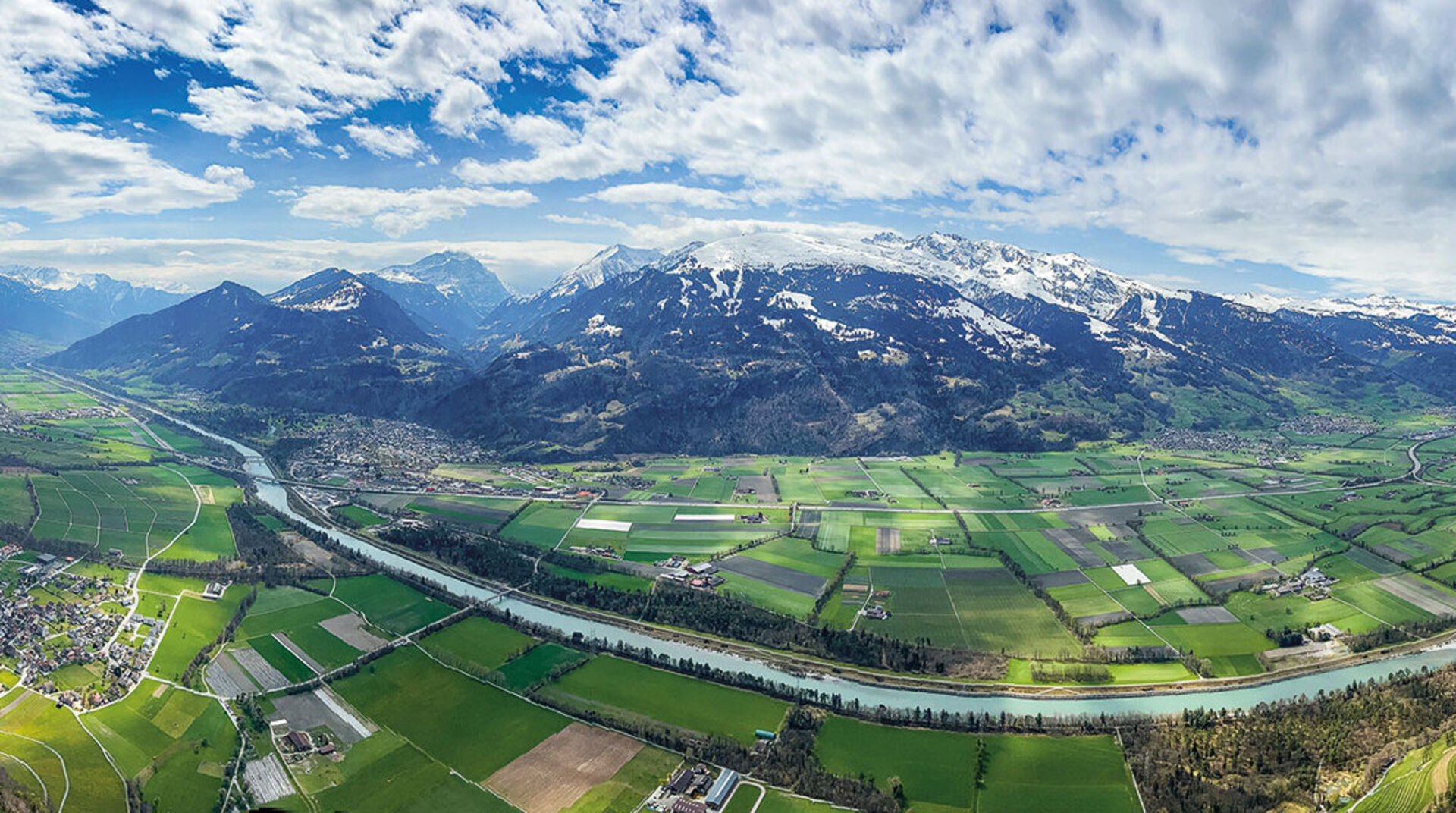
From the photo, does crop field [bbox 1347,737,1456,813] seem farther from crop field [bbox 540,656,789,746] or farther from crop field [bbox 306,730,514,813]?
crop field [bbox 306,730,514,813]

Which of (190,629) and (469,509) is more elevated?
(469,509)

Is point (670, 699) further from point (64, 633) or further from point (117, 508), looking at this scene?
point (117, 508)

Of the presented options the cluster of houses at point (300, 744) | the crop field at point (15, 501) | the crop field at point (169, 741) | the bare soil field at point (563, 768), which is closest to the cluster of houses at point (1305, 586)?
the bare soil field at point (563, 768)

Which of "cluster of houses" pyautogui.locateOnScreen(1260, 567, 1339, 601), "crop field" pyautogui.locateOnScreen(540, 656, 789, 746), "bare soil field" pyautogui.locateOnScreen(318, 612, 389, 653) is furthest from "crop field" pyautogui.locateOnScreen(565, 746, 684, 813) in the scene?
"cluster of houses" pyautogui.locateOnScreen(1260, 567, 1339, 601)

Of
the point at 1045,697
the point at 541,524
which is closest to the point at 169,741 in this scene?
the point at 541,524

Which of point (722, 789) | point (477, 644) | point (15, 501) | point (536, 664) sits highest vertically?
point (15, 501)

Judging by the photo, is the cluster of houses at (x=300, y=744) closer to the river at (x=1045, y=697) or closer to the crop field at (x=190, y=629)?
the crop field at (x=190, y=629)

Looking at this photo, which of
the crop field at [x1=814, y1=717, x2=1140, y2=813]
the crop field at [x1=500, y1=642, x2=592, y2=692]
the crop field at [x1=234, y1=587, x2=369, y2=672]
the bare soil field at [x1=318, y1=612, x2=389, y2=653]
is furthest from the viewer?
the bare soil field at [x1=318, y1=612, x2=389, y2=653]
